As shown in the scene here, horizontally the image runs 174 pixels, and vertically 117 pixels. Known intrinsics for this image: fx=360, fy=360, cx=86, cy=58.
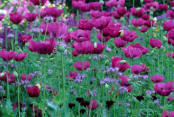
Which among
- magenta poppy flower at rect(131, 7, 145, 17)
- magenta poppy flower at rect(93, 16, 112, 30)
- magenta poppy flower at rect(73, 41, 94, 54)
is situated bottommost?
magenta poppy flower at rect(73, 41, 94, 54)

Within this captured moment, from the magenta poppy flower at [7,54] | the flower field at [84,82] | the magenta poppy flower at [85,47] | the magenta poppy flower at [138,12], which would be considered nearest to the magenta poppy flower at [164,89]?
the flower field at [84,82]

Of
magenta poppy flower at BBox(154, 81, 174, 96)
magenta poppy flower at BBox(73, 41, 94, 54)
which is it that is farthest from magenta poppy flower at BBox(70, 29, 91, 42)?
magenta poppy flower at BBox(154, 81, 174, 96)

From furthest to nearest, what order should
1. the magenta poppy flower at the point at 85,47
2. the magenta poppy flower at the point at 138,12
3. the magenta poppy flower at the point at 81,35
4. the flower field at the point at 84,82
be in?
the magenta poppy flower at the point at 138,12 → the magenta poppy flower at the point at 81,35 → the magenta poppy flower at the point at 85,47 → the flower field at the point at 84,82

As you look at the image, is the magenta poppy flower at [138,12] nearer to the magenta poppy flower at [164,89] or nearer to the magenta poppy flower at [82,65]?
the magenta poppy flower at [82,65]

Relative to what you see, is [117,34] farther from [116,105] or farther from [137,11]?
[137,11]

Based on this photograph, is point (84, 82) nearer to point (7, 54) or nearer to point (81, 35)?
point (81, 35)

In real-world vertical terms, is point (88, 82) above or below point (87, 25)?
below

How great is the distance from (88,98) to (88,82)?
0.83ft

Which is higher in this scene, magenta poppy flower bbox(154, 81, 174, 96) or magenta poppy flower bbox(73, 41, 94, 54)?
magenta poppy flower bbox(73, 41, 94, 54)

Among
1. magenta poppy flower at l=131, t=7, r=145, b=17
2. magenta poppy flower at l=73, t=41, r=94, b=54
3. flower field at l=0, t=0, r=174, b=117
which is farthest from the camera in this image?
magenta poppy flower at l=131, t=7, r=145, b=17

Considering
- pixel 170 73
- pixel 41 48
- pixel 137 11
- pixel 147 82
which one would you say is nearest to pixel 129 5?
pixel 137 11

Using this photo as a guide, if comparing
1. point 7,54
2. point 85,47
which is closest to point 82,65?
point 85,47

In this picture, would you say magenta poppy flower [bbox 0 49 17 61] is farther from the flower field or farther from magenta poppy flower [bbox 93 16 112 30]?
magenta poppy flower [bbox 93 16 112 30]

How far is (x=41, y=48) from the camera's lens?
5.84ft
